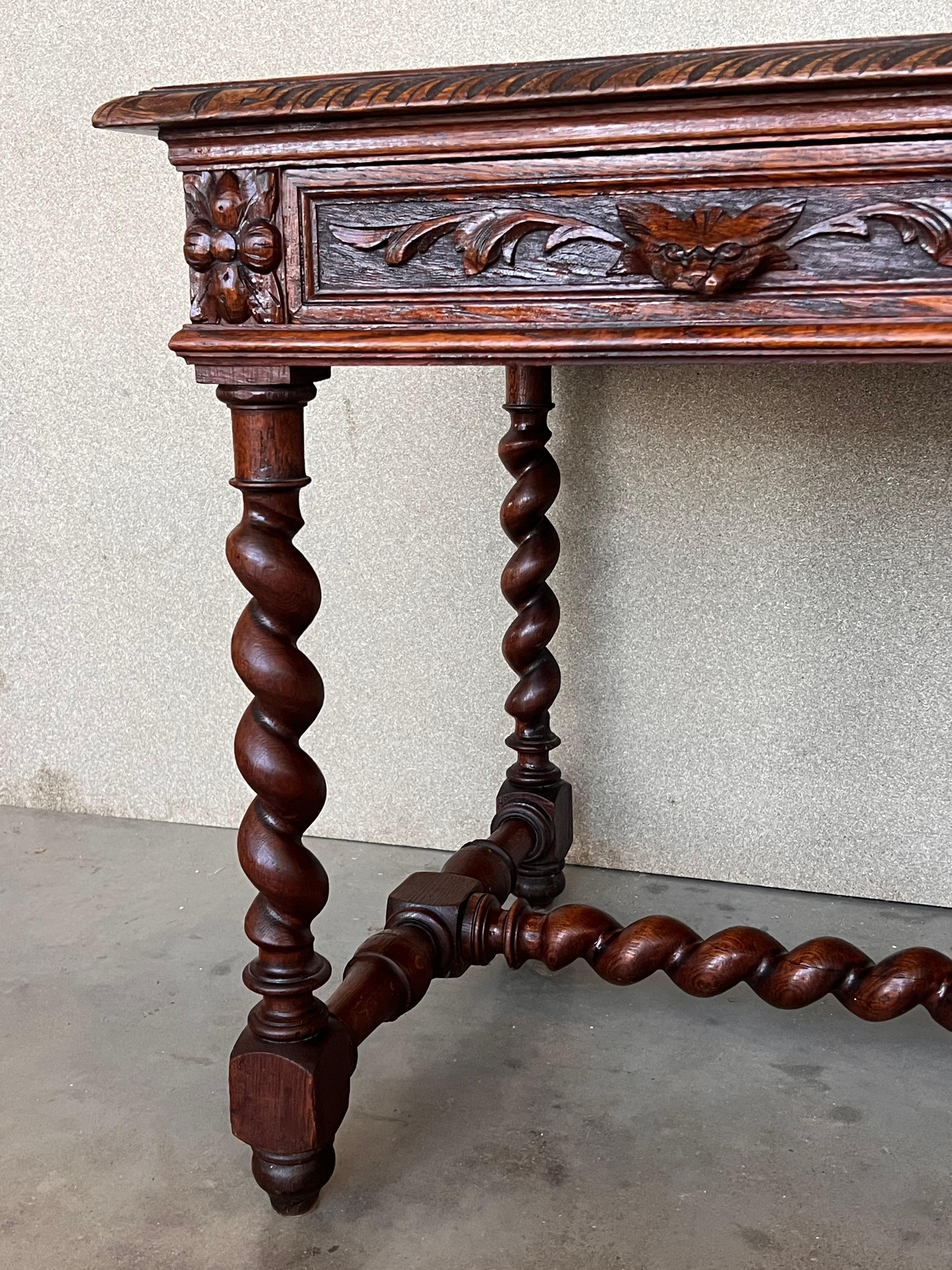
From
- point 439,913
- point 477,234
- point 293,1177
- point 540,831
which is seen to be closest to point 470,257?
point 477,234

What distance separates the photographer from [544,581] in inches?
70.3

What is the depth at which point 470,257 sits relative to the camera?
102cm

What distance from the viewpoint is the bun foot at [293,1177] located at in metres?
1.17

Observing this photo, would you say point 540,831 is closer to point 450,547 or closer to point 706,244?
point 450,547

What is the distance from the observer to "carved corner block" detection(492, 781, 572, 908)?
1779 millimetres

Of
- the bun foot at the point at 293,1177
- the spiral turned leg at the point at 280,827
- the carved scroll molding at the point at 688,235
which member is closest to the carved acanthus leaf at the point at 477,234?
the carved scroll molding at the point at 688,235

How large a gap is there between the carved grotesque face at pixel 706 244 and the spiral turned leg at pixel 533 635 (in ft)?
2.20

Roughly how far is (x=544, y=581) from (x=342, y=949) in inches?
22.5

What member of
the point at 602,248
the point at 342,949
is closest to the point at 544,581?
the point at 342,949

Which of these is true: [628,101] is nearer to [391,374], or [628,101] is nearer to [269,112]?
[269,112]

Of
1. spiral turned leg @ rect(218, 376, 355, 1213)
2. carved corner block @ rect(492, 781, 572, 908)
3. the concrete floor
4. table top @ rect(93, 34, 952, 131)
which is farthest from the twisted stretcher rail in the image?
table top @ rect(93, 34, 952, 131)

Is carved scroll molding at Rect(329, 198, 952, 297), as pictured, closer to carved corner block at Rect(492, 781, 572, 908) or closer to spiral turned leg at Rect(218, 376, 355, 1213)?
spiral turned leg at Rect(218, 376, 355, 1213)

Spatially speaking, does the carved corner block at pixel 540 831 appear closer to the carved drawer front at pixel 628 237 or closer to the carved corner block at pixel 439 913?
the carved corner block at pixel 439 913

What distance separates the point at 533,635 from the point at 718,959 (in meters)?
0.57
